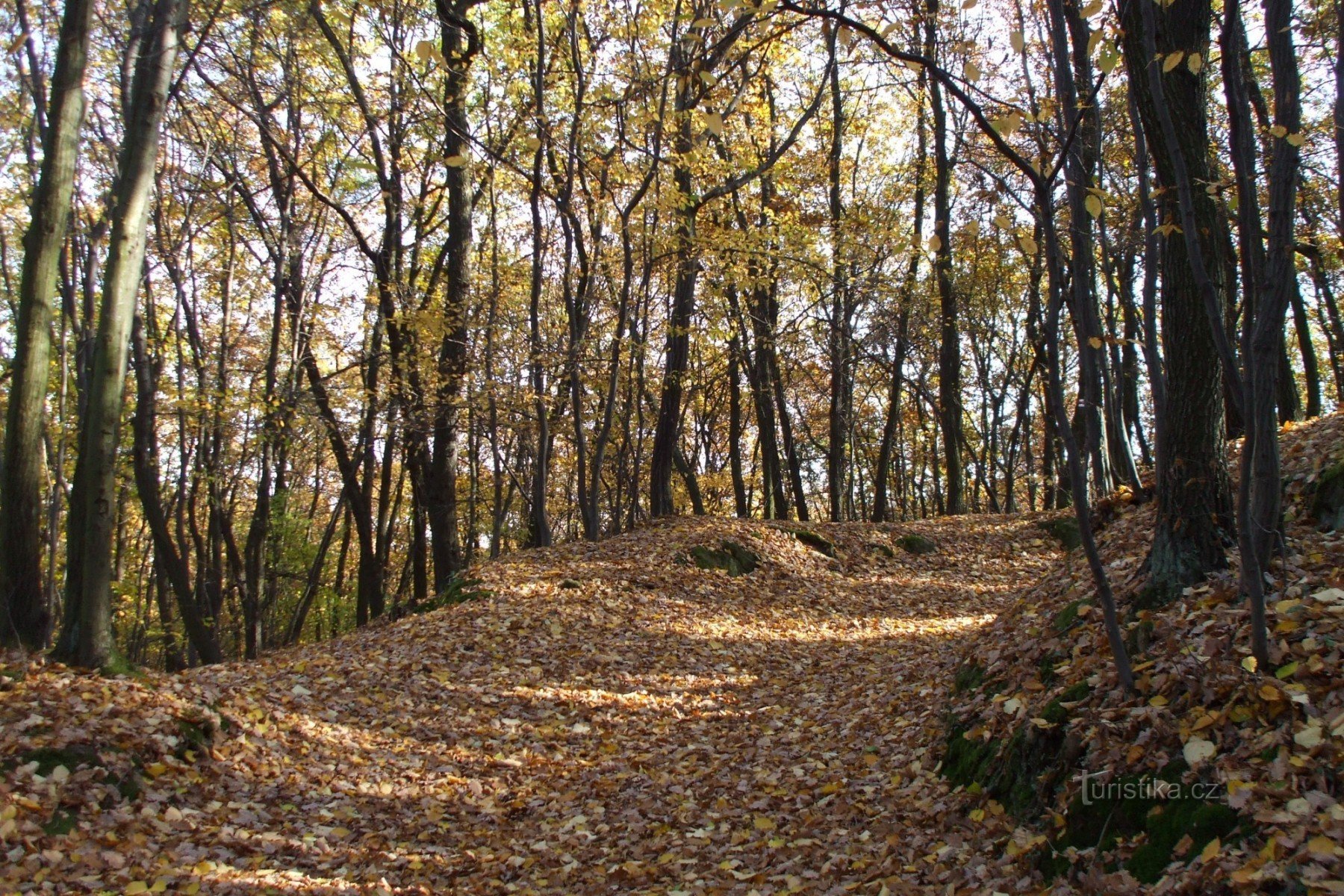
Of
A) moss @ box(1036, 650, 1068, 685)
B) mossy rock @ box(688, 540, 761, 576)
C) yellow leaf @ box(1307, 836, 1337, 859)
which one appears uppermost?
mossy rock @ box(688, 540, 761, 576)

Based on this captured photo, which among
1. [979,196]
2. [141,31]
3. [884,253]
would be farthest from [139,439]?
[884,253]

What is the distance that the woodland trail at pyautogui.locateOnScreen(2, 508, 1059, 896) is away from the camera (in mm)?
4316

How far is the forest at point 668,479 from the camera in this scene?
3561 mm

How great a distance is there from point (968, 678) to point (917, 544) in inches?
372

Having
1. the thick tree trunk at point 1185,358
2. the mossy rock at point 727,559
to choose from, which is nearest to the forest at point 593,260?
the thick tree trunk at point 1185,358

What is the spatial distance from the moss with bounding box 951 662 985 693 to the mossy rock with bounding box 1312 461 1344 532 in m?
2.08

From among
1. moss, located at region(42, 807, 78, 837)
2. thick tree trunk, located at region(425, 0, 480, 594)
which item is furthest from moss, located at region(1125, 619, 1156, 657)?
thick tree trunk, located at region(425, 0, 480, 594)

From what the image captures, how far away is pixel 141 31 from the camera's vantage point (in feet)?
22.7

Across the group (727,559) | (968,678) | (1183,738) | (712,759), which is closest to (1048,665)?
(968,678)

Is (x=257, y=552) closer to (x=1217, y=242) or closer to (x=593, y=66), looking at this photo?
(x=593, y=66)

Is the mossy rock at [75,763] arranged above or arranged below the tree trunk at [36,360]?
below

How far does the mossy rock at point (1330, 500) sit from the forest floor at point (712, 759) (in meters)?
0.12

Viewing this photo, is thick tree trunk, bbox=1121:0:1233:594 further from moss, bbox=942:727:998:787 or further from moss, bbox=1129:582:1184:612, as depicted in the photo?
moss, bbox=942:727:998:787

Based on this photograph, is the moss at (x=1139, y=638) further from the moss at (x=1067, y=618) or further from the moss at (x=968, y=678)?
the moss at (x=968, y=678)
